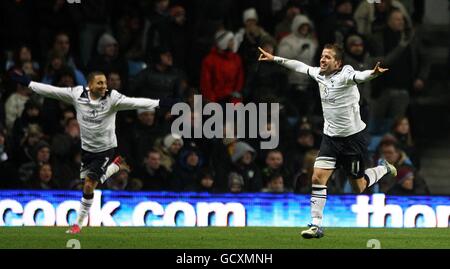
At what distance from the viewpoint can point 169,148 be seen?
22297 millimetres

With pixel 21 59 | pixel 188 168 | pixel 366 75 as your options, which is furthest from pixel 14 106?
pixel 366 75

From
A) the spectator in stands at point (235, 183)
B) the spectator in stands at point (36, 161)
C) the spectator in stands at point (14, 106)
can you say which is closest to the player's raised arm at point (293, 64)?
the spectator in stands at point (235, 183)

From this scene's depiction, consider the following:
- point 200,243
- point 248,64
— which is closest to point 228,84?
point 248,64

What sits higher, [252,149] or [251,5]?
[251,5]

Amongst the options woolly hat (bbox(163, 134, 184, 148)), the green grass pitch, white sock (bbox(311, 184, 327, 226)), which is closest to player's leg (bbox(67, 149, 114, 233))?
the green grass pitch

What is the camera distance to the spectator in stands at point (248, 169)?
22.1 metres

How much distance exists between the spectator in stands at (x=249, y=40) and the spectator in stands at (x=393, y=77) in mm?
1893

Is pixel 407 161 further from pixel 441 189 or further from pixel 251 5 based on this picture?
pixel 251 5

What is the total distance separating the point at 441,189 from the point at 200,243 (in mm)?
7101

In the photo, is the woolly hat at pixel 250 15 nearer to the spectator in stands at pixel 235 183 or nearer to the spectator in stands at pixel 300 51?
the spectator in stands at pixel 300 51

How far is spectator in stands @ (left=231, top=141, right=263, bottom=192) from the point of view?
72.4 ft

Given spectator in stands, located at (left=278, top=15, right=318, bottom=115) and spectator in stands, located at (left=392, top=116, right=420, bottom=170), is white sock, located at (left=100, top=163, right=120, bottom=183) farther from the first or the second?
spectator in stands, located at (left=392, top=116, right=420, bottom=170)

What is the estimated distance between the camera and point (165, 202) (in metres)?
21.1

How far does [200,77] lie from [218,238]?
5317 mm
